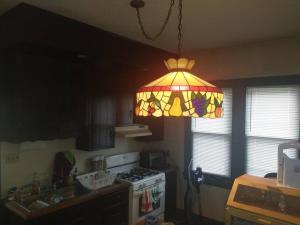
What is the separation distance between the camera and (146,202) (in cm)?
313

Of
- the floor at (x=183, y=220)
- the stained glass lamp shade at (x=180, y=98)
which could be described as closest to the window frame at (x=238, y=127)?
the floor at (x=183, y=220)

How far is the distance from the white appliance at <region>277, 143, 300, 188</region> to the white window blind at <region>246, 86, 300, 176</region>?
79 cm

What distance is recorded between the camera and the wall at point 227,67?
2.91 meters

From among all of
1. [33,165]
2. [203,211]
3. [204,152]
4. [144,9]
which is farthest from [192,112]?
[203,211]

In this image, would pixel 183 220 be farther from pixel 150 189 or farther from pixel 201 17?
pixel 201 17

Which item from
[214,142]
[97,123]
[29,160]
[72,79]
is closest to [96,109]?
[97,123]

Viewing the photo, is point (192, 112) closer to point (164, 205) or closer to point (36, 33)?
point (36, 33)

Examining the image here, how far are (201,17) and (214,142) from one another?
6.16 ft

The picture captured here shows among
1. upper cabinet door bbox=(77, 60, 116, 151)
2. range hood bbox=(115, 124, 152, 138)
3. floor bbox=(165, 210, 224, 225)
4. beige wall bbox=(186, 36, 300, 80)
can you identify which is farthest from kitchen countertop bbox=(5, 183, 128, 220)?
beige wall bbox=(186, 36, 300, 80)

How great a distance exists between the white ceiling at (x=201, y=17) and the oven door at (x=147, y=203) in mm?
1938

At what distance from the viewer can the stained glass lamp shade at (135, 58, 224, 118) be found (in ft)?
3.49

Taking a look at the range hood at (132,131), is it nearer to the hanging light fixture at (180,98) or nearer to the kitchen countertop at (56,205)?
the kitchen countertop at (56,205)

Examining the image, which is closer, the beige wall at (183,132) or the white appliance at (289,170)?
the white appliance at (289,170)

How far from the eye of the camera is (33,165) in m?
2.68
